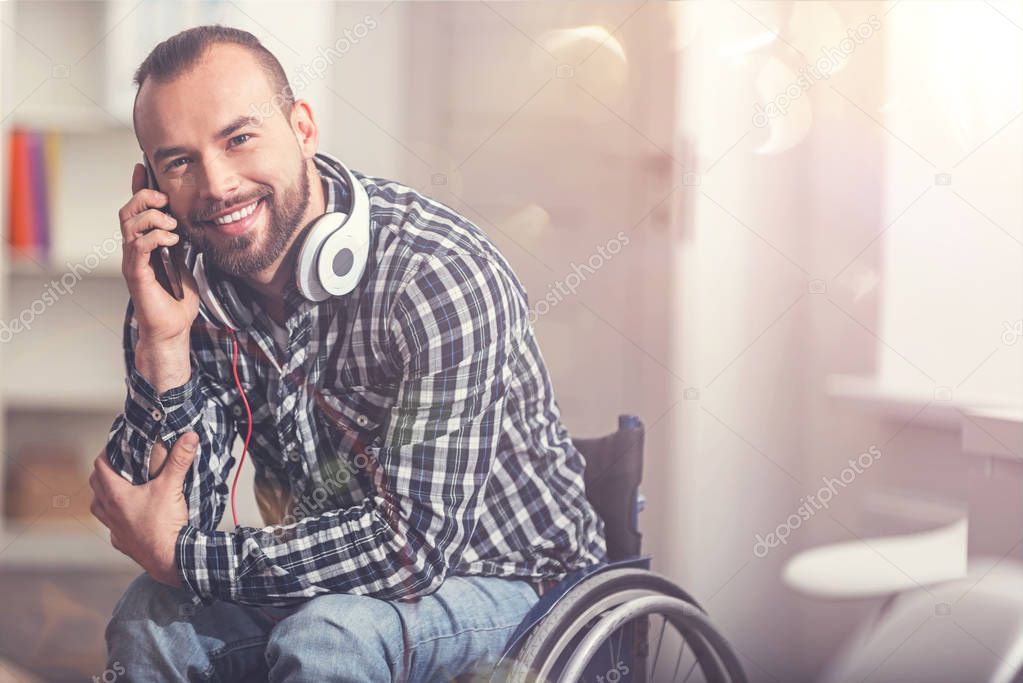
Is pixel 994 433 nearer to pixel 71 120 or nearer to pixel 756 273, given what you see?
pixel 756 273

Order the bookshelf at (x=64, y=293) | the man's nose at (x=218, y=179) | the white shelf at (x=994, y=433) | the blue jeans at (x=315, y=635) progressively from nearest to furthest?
the blue jeans at (x=315, y=635) < the man's nose at (x=218, y=179) < the bookshelf at (x=64, y=293) < the white shelf at (x=994, y=433)

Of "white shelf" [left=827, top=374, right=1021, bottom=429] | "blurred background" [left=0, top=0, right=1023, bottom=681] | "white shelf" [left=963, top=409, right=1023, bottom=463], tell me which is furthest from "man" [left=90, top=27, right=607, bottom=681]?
"white shelf" [left=963, top=409, right=1023, bottom=463]

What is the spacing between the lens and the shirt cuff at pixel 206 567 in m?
1.18

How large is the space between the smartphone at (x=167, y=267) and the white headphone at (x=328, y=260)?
0.03 m

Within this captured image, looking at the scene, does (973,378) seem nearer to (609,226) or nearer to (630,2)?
(609,226)

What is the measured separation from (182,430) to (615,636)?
27.1 inches

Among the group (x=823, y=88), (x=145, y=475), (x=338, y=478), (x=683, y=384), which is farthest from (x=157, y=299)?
(x=823, y=88)

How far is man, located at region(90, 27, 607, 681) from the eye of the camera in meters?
1.18

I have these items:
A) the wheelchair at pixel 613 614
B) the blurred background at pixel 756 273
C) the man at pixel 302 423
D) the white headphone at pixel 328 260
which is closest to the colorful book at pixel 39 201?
the blurred background at pixel 756 273

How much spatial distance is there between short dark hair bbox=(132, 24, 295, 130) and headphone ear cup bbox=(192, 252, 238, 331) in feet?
0.70

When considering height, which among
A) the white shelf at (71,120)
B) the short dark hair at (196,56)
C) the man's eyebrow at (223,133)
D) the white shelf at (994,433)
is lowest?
the white shelf at (994,433)

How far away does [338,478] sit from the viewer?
4.17 feet

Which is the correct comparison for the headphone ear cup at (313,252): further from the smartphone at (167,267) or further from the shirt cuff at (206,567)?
the shirt cuff at (206,567)

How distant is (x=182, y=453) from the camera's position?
124 cm
